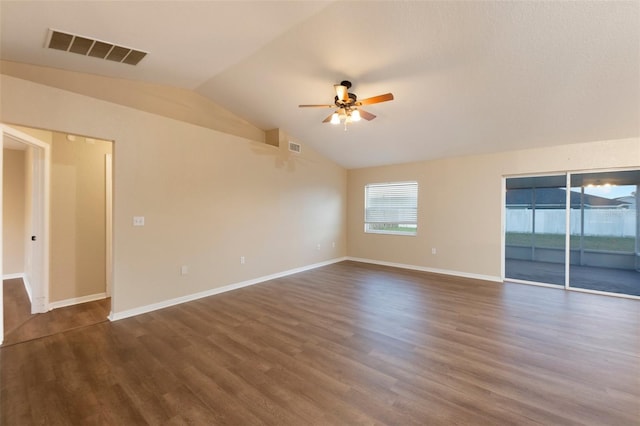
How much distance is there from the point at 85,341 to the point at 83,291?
1.57m

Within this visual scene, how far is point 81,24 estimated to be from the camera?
2381 mm

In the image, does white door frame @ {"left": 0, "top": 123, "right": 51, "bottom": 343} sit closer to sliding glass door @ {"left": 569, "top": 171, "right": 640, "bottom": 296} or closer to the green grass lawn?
the green grass lawn

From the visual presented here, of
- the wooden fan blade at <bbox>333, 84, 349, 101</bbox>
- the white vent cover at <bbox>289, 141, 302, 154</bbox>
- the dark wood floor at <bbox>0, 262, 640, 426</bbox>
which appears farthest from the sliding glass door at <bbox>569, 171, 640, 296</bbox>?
the white vent cover at <bbox>289, 141, 302, 154</bbox>

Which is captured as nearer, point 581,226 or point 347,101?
point 347,101

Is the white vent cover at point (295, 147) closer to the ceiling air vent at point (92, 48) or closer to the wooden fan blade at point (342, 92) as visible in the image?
the wooden fan blade at point (342, 92)

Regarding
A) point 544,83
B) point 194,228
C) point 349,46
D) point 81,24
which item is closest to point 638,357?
point 544,83

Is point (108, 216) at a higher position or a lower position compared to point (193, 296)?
higher

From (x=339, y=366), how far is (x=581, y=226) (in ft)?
17.0

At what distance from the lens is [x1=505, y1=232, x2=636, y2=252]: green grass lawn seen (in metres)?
4.48

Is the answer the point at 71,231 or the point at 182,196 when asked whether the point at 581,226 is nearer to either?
the point at 182,196

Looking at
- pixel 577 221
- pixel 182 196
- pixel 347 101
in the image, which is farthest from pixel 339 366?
pixel 577 221

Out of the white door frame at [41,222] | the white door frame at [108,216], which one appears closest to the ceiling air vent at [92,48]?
the white door frame at [41,222]

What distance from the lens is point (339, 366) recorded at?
7.67 ft

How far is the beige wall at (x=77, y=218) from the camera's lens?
12.1 feet
